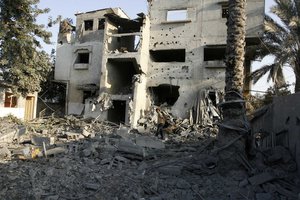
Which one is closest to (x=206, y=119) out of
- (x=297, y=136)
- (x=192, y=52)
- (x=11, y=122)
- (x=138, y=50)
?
(x=192, y=52)

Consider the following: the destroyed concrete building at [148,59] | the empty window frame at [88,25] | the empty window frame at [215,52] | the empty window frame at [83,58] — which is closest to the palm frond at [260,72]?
the destroyed concrete building at [148,59]

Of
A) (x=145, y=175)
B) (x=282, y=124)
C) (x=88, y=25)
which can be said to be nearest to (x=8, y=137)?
(x=145, y=175)

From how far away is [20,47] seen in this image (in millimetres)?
20125

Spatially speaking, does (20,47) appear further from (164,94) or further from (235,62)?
(235,62)

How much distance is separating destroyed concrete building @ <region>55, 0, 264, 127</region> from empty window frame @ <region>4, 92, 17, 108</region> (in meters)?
3.68

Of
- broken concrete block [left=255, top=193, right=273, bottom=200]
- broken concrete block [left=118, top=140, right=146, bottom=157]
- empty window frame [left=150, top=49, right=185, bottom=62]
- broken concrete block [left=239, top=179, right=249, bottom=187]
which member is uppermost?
empty window frame [left=150, top=49, right=185, bottom=62]

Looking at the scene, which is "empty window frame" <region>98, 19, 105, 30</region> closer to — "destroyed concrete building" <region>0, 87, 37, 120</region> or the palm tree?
"destroyed concrete building" <region>0, 87, 37, 120</region>

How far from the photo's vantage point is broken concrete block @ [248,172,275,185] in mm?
7070

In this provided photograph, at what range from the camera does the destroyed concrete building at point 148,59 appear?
68.1ft

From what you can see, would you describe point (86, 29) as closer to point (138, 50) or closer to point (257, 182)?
point (138, 50)

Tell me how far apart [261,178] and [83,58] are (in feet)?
67.5

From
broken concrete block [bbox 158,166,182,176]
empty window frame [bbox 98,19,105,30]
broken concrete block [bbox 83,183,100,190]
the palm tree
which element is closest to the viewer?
broken concrete block [bbox 83,183,100,190]

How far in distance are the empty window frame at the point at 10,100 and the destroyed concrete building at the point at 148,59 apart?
3.68m

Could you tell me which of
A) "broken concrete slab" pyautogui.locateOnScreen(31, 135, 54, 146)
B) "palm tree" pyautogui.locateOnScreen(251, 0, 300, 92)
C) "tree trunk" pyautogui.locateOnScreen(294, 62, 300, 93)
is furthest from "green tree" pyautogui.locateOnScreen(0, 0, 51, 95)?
"tree trunk" pyautogui.locateOnScreen(294, 62, 300, 93)
